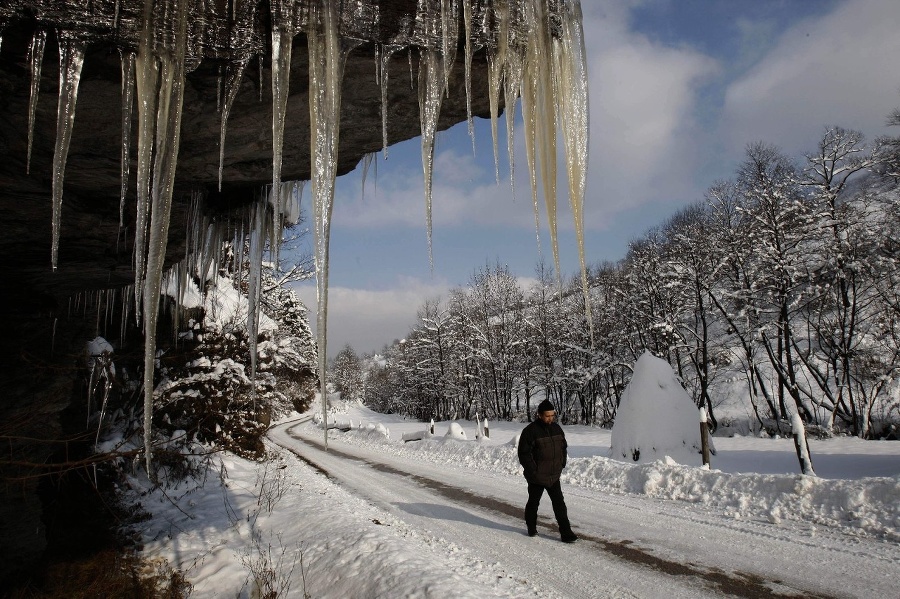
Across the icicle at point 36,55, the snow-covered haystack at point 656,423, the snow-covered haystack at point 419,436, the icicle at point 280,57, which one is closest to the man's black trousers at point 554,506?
the icicle at point 280,57

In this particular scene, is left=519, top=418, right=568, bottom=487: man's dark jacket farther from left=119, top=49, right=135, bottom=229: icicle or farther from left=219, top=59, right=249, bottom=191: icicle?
left=119, top=49, right=135, bottom=229: icicle

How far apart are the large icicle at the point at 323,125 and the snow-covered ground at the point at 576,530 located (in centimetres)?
278

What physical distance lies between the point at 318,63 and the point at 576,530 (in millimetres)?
5744

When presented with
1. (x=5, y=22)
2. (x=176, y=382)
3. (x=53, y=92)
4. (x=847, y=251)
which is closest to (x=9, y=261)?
(x=53, y=92)

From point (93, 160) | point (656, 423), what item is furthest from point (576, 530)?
point (93, 160)

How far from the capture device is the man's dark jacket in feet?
17.9

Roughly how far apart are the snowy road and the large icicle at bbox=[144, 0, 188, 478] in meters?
3.75

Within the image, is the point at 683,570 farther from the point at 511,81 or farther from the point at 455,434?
the point at 455,434

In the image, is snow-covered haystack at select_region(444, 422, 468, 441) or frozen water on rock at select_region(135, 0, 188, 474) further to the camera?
snow-covered haystack at select_region(444, 422, 468, 441)

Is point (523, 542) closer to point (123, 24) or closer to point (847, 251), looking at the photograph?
point (123, 24)

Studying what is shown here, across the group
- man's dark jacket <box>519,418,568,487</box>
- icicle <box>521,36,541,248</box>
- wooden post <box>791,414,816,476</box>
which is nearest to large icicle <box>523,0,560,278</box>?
icicle <box>521,36,541,248</box>

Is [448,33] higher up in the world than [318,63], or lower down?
higher up

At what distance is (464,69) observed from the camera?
286 cm

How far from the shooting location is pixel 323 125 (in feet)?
8.97
